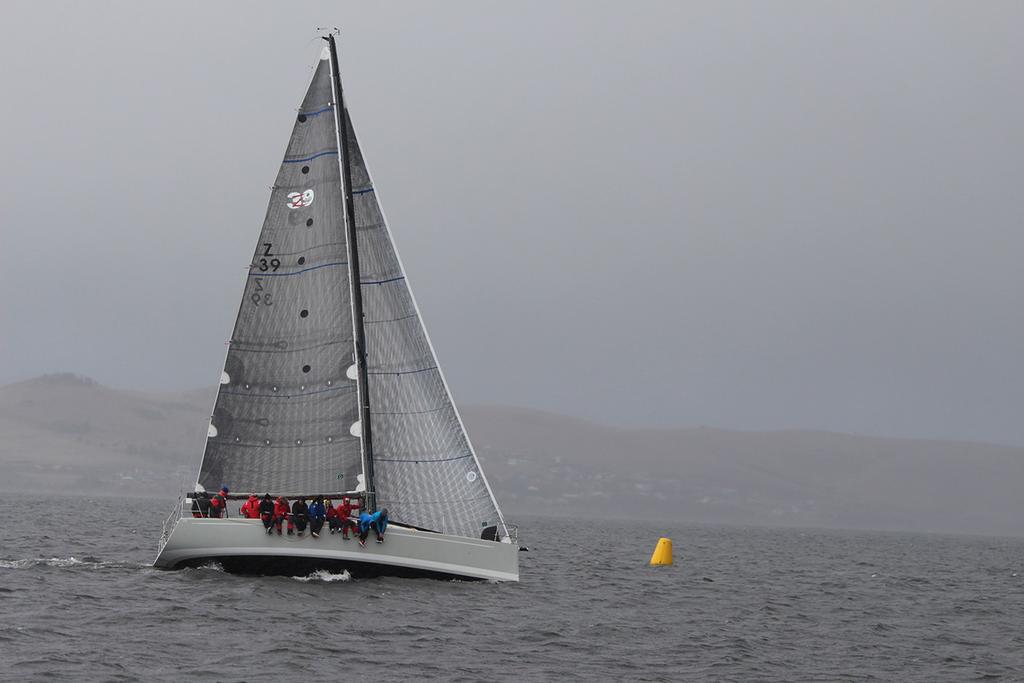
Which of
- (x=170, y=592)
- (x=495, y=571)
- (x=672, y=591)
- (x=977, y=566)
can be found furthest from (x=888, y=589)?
(x=977, y=566)

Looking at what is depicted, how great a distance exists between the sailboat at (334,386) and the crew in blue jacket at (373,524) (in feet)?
4.01

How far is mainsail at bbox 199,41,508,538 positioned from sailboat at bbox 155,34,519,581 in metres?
0.02

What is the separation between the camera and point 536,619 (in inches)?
1164

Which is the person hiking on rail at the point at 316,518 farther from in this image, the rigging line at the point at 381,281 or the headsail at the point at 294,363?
the rigging line at the point at 381,281

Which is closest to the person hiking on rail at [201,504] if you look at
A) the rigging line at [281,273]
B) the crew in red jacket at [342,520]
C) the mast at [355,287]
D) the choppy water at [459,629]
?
the choppy water at [459,629]

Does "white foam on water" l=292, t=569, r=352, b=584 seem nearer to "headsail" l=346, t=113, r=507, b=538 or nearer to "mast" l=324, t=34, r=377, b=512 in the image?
"mast" l=324, t=34, r=377, b=512

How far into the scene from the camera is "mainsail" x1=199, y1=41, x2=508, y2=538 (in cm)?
3278

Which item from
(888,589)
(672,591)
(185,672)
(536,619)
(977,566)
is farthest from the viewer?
(977,566)

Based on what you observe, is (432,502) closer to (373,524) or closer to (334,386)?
(373,524)

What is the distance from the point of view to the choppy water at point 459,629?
22.5m

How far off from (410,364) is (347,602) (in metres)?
Answer: 7.08

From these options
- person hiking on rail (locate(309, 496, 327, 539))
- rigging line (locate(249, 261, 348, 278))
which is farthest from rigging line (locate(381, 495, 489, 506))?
rigging line (locate(249, 261, 348, 278))

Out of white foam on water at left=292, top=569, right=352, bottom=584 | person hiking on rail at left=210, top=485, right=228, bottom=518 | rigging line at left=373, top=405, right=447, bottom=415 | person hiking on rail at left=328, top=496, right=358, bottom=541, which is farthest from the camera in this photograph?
rigging line at left=373, top=405, right=447, bottom=415

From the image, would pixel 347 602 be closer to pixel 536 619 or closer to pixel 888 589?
pixel 536 619
